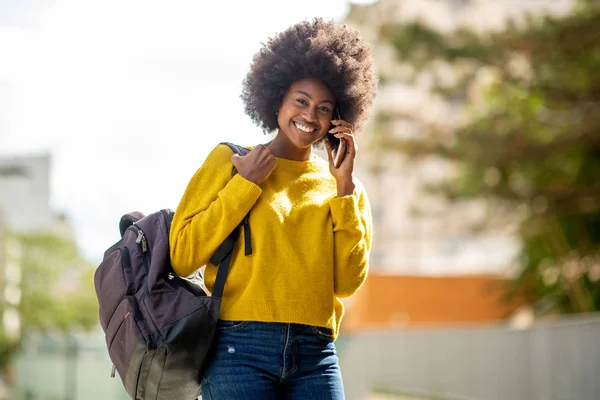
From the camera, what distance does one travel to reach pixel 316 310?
257 centimetres

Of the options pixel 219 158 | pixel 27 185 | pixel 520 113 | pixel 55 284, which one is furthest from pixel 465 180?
pixel 55 284

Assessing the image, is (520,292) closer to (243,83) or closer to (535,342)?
(535,342)

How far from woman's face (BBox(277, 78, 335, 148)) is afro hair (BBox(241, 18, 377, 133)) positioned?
33 millimetres

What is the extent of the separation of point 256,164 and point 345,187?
0.31 meters

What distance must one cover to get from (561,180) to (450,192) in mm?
1763

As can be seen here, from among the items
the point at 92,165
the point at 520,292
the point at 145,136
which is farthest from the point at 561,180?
the point at 92,165

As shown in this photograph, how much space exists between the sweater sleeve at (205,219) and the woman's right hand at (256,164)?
0.03 meters

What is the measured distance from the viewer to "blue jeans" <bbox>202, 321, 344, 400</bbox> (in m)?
2.47

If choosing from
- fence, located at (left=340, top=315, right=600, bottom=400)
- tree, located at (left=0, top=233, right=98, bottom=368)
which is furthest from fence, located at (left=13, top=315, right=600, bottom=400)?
tree, located at (left=0, top=233, right=98, bottom=368)

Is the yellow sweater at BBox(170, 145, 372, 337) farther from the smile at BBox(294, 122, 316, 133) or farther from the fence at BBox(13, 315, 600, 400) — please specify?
the fence at BBox(13, 315, 600, 400)

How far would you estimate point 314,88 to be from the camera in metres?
2.79

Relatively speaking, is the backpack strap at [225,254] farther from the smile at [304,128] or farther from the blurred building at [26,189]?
the blurred building at [26,189]

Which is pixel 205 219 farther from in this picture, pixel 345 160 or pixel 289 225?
pixel 345 160

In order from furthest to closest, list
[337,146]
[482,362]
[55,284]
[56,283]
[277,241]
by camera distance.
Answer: [56,283]
[55,284]
[482,362]
[337,146]
[277,241]
